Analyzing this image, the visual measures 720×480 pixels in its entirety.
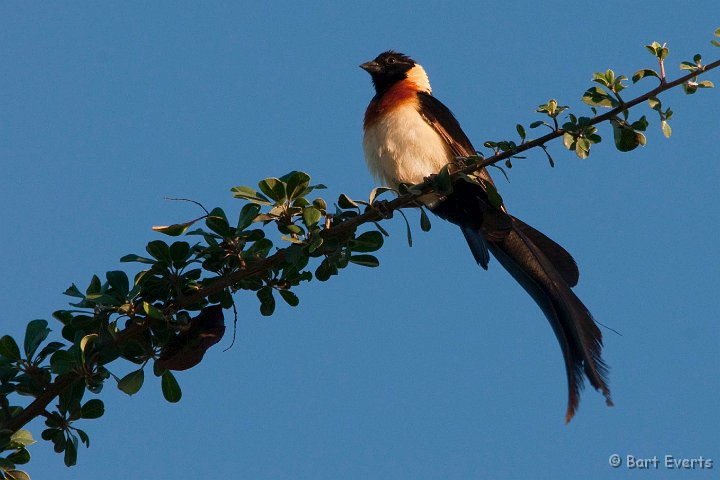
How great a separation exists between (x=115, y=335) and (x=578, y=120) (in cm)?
164

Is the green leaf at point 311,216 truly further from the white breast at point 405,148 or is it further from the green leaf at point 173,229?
the white breast at point 405,148

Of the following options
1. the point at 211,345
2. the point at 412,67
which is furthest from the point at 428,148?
the point at 211,345

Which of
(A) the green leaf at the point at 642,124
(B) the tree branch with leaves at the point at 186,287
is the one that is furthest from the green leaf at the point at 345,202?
(A) the green leaf at the point at 642,124

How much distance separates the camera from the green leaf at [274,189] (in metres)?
2.68

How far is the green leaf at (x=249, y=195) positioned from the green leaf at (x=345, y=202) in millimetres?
251

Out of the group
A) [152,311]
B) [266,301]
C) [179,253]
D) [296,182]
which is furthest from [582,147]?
[152,311]

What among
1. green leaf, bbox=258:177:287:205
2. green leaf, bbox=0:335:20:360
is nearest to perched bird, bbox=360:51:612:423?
green leaf, bbox=258:177:287:205

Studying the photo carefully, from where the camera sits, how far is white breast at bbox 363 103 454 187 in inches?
174

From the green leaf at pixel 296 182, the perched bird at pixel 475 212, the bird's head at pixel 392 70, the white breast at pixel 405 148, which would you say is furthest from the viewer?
the bird's head at pixel 392 70

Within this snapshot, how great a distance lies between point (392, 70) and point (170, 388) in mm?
3401

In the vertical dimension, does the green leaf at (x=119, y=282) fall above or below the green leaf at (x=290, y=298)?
below

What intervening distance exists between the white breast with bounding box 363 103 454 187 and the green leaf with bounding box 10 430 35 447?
8.05ft

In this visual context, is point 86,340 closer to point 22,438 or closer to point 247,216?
point 22,438

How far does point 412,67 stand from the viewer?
221 inches
